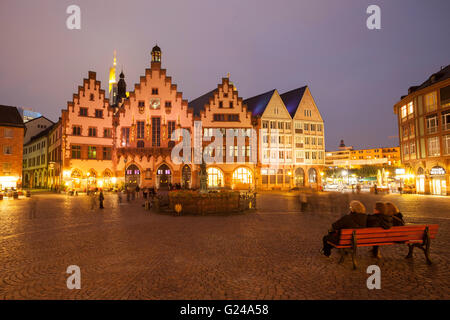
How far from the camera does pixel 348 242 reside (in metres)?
6.91

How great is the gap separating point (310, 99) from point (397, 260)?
52966 millimetres

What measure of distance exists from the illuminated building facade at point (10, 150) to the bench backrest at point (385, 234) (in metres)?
49.6

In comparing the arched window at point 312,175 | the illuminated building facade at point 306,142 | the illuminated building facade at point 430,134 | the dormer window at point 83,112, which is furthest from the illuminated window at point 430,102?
the dormer window at point 83,112

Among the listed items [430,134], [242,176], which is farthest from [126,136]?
[430,134]

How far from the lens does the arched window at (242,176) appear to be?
161 ft

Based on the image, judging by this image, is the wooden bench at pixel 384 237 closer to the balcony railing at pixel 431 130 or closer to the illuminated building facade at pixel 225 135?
the balcony railing at pixel 431 130

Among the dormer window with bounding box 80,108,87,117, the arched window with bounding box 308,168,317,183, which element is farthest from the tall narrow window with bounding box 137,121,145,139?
the arched window with bounding box 308,168,317,183

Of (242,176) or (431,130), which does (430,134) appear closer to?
(431,130)

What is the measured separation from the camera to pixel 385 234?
23.1 ft

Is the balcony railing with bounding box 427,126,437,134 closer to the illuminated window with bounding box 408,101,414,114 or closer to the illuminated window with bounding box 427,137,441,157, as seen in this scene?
the illuminated window with bounding box 427,137,441,157

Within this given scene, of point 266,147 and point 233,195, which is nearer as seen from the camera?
point 233,195

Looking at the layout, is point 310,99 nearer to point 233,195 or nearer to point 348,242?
point 233,195

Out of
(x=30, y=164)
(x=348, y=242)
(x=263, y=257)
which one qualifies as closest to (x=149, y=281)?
(x=263, y=257)
